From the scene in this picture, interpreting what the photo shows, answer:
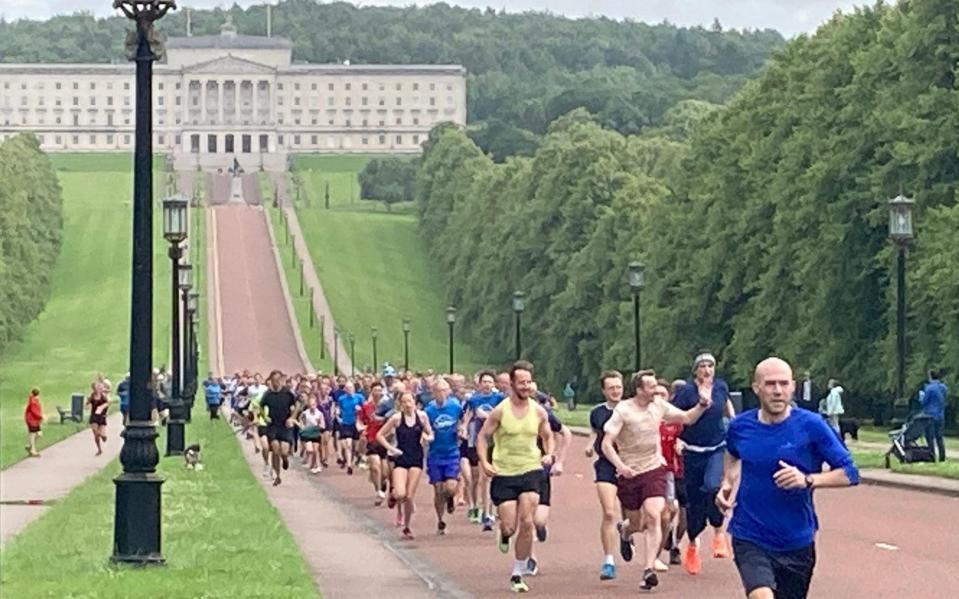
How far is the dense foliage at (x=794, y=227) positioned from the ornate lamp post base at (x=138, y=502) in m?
34.5

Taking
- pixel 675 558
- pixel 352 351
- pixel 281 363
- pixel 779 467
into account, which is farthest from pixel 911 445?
pixel 281 363

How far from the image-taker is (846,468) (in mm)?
11305

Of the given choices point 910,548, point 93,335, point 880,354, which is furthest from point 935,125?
point 93,335

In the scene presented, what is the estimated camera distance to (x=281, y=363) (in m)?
117

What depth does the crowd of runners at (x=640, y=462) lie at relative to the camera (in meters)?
11.3

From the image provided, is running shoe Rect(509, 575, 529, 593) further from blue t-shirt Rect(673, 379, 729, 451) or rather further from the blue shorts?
the blue shorts

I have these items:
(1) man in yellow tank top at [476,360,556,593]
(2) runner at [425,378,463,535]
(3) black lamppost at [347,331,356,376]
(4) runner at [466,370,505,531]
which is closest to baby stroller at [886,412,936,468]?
(4) runner at [466,370,505,531]

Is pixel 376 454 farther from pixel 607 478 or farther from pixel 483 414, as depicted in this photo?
pixel 607 478

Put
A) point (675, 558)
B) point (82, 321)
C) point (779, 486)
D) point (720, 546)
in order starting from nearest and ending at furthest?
point (779, 486), point (675, 558), point (720, 546), point (82, 321)

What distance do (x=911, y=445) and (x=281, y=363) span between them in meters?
83.0

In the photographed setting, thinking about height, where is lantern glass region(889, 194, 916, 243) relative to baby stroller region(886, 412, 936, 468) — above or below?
above

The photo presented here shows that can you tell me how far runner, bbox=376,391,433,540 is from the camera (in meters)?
24.0

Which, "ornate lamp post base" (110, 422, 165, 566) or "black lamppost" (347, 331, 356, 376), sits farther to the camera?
"black lamppost" (347, 331, 356, 376)

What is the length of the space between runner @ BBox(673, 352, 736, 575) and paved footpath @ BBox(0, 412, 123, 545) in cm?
642
